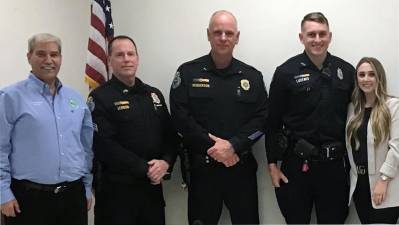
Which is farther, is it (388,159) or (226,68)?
(226,68)

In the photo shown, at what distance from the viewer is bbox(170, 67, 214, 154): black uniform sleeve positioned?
292 cm

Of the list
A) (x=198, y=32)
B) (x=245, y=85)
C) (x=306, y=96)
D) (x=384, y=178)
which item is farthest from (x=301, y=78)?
(x=198, y=32)

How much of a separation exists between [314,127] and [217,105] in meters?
0.68

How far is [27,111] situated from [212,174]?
128 centimetres

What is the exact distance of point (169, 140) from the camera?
9.98 ft

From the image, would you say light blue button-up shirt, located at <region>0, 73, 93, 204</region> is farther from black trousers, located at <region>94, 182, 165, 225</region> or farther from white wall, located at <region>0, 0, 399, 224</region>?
white wall, located at <region>0, 0, 399, 224</region>

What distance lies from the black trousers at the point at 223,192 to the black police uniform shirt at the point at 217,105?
15cm

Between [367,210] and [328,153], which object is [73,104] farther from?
[367,210]

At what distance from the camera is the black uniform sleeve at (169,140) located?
298 cm

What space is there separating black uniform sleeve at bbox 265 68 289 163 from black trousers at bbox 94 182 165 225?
0.88 metres

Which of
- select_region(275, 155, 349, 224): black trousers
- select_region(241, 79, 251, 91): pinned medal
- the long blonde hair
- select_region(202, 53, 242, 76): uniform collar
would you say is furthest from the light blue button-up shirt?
the long blonde hair

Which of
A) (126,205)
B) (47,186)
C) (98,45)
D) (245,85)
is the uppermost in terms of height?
(98,45)

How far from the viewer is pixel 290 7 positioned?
3314 mm

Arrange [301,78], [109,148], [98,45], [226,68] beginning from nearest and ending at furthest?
[109,148]
[301,78]
[226,68]
[98,45]
